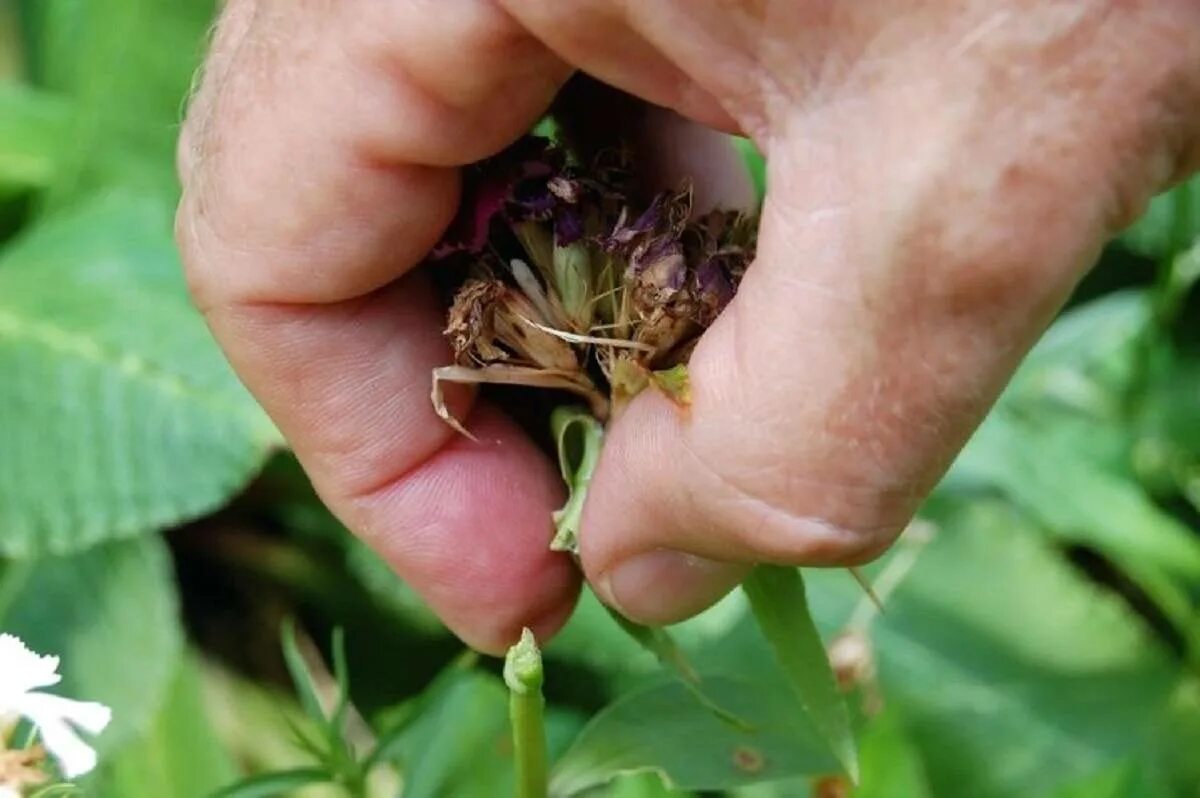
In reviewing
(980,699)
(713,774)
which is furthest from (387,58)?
(980,699)

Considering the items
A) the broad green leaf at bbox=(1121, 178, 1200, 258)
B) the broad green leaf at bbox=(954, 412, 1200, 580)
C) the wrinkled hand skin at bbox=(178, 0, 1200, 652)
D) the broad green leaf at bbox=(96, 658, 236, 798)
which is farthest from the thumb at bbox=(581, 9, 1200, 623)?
the broad green leaf at bbox=(1121, 178, 1200, 258)

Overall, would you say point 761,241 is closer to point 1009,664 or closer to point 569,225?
point 569,225

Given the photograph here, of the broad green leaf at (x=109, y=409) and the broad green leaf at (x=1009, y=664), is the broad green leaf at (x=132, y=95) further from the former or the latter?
the broad green leaf at (x=1009, y=664)

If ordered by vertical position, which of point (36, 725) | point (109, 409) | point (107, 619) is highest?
point (36, 725)

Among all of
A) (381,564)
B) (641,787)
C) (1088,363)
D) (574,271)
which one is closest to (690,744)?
(641,787)

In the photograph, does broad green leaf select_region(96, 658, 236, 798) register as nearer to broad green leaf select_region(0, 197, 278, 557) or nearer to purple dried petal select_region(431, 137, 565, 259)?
broad green leaf select_region(0, 197, 278, 557)

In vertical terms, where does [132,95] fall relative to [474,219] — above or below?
below
